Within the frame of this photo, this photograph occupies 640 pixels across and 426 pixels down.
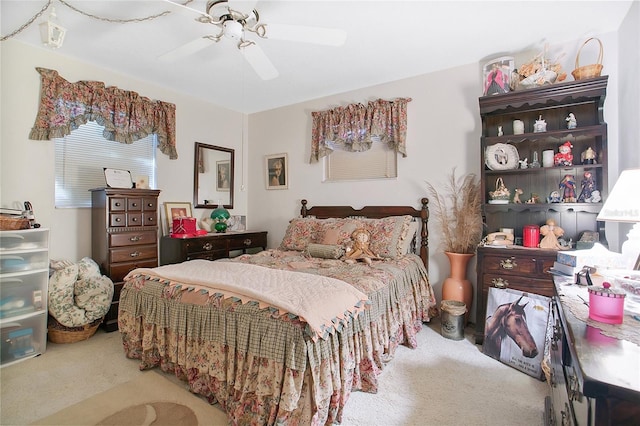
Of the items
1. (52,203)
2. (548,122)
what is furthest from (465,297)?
(52,203)

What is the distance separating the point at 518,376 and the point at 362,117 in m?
2.87

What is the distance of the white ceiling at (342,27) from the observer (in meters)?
2.23

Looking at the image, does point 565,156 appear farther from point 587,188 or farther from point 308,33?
point 308,33

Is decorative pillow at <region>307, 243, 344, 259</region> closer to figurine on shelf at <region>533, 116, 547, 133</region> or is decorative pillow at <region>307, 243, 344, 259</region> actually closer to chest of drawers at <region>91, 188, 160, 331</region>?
chest of drawers at <region>91, 188, 160, 331</region>

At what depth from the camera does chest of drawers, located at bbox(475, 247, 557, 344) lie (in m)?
2.45

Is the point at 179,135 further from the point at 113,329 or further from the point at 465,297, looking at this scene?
the point at 465,297

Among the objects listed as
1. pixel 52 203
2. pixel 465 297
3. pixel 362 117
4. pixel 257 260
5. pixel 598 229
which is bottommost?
pixel 465 297

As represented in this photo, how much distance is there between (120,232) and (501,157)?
3.70m

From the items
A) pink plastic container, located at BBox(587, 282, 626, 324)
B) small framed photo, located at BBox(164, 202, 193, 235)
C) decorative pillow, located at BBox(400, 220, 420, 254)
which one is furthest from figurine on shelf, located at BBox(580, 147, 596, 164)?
small framed photo, located at BBox(164, 202, 193, 235)

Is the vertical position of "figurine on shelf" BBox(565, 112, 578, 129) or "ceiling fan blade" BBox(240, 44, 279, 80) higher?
"ceiling fan blade" BBox(240, 44, 279, 80)

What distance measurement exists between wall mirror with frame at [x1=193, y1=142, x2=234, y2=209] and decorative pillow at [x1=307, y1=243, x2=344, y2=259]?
194cm

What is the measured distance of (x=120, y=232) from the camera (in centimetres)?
306

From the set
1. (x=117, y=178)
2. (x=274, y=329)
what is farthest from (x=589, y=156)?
(x=117, y=178)

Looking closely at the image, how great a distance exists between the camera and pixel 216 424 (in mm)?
1689
